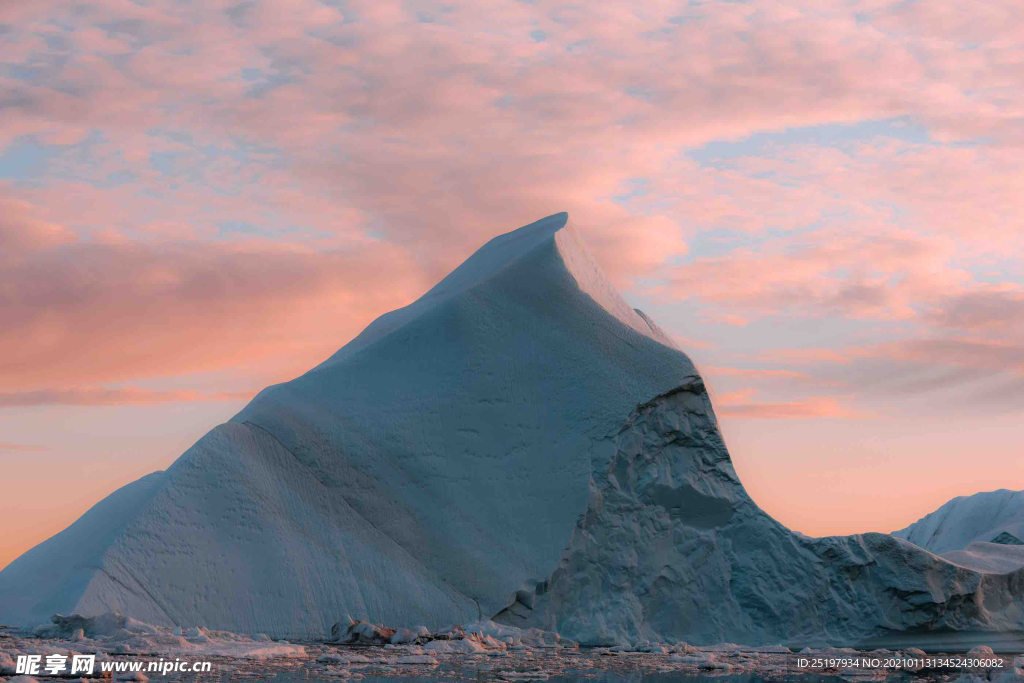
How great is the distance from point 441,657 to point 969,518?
26.1m

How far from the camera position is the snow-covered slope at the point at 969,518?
32787 mm

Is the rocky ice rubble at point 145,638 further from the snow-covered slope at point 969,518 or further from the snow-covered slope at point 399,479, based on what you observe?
the snow-covered slope at point 969,518

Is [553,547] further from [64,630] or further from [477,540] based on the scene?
[64,630]

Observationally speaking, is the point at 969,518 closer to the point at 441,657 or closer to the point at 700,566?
the point at 700,566

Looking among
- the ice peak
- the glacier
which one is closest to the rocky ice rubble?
the glacier

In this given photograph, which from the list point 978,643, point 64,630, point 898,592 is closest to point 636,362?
point 898,592

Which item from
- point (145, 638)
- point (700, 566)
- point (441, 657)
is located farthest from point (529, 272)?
point (145, 638)

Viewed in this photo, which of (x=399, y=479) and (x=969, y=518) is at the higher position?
(x=399, y=479)

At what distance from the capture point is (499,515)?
1786 cm

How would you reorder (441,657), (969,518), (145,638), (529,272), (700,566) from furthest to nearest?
(969,518)
(529,272)
(700,566)
(441,657)
(145,638)

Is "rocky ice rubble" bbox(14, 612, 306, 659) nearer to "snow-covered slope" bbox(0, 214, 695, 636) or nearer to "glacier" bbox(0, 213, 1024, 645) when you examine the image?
"snow-covered slope" bbox(0, 214, 695, 636)

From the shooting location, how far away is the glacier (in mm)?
15641

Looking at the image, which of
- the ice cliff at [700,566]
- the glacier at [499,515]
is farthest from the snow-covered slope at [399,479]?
the ice cliff at [700,566]

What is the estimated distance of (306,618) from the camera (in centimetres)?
1545
